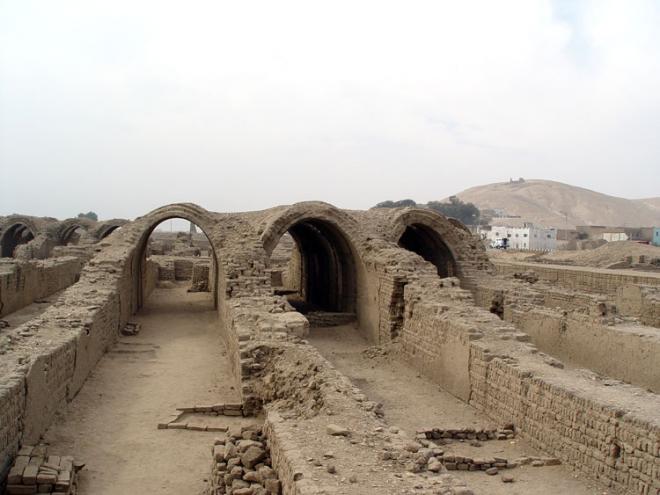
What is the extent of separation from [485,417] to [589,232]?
52668mm

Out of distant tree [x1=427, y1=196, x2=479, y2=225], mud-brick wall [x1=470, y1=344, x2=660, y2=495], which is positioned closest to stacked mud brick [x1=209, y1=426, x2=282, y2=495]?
mud-brick wall [x1=470, y1=344, x2=660, y2=495]

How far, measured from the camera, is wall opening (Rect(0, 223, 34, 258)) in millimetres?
36344

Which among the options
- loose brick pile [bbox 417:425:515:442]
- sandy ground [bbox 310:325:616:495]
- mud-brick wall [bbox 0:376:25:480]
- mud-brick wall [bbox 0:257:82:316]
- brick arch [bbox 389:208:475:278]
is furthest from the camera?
brick arch [bbox 389:208:475:278]

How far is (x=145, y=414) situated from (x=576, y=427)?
5.57 metres

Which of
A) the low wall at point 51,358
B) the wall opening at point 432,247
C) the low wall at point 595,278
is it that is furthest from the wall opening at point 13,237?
the low wall at point 595,278

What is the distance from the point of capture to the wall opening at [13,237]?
119ft

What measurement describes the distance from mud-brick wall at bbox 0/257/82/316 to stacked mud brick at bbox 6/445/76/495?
424 inches

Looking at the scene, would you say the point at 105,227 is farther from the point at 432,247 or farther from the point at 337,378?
the point at 337,378

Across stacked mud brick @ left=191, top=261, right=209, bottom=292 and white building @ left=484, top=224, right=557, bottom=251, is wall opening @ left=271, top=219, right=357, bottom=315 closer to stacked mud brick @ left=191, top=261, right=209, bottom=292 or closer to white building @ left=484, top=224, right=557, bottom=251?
stacked mud brick @ left=191, top=261, right=209, bottom=292

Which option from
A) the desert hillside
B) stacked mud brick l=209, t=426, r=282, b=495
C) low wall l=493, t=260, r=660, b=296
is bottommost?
stacked mud brick l=209, t=426, r=282, b=495

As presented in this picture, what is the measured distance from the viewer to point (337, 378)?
7613 millimetres

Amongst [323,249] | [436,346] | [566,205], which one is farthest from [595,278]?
[566,205]

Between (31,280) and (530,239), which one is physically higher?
(530,239)

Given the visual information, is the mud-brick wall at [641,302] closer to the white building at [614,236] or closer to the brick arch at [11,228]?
the brick arch at [11,228]
